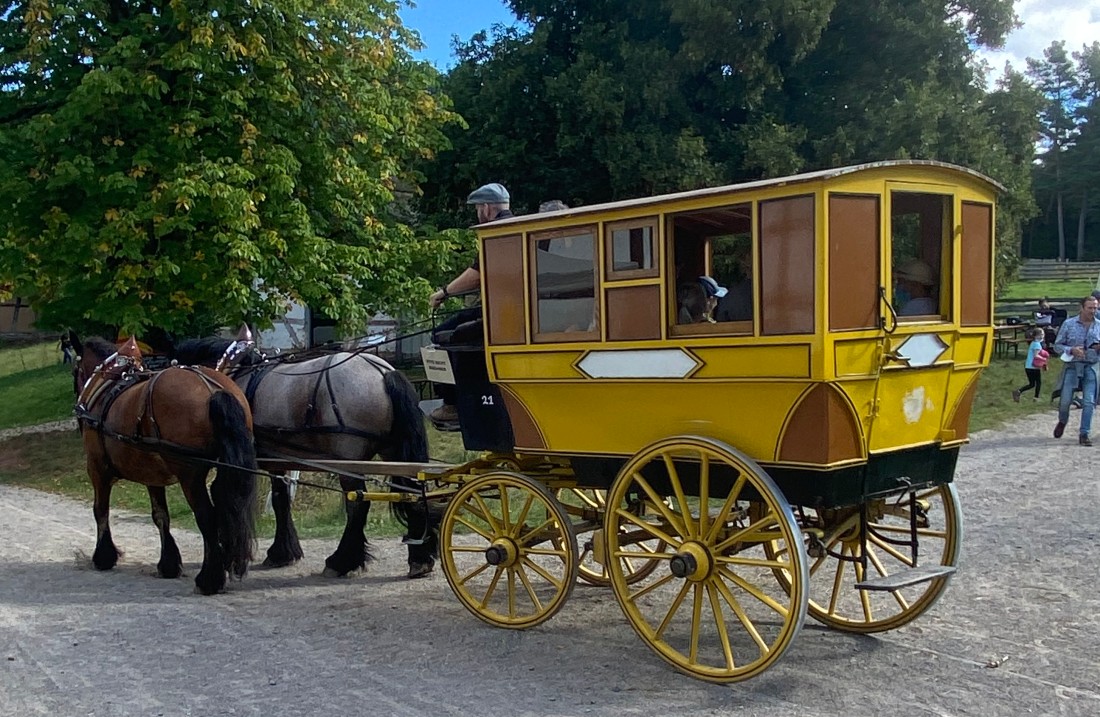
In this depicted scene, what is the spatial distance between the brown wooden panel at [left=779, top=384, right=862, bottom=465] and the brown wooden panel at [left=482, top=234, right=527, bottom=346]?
1565 mm

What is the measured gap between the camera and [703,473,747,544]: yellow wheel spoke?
14.1 feet

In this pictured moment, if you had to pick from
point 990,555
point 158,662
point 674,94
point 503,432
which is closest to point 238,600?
point 158,662

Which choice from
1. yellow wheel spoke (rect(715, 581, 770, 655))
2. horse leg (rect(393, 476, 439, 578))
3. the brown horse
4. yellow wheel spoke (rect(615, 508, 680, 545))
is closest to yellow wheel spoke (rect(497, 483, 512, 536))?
yellow wheel spoke (rect(615, 508, 680, 545))

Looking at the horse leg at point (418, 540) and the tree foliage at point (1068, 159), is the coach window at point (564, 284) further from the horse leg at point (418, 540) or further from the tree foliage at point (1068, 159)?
the tree foliage at point (1068, 159)

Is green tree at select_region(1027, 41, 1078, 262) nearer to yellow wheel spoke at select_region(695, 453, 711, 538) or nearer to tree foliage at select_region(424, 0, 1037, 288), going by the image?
tree foliage at select_region(424, 0, 1037, 288)

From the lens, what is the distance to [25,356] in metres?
30.9

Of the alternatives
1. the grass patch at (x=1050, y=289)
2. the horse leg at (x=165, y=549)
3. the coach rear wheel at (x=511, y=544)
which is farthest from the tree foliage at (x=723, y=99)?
the grass patch at (x=1050, y=289)

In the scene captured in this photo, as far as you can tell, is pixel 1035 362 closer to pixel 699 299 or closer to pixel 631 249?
pixel 699 299

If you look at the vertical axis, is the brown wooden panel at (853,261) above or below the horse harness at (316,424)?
above

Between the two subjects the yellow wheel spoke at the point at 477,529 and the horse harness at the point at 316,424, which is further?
the horse harness at the point at 316,424

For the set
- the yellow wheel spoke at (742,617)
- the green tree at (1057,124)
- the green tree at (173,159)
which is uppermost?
the green tree at (1057,124)

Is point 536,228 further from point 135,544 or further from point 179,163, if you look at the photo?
point 179,163

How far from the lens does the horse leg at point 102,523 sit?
731 centimetres

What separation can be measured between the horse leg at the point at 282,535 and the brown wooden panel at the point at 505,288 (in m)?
2.88
